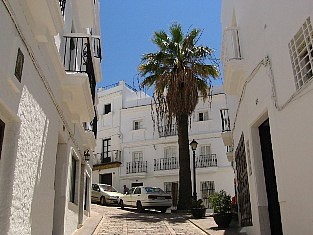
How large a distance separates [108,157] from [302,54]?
95.8ft

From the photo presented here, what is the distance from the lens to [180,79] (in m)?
18.9

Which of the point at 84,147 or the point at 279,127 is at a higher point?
the point at 84,147

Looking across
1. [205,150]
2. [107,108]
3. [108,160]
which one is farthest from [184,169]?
[107,108]

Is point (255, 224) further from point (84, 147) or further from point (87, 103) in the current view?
point (84, 147)

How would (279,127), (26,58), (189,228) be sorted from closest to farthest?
(26,58)
(279,127)
(189,228)

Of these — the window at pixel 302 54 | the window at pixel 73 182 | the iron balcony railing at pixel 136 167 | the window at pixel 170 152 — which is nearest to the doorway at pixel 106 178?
the iron balcony railing at pixel 136 167

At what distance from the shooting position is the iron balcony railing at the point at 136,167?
1218 inches

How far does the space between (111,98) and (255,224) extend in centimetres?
2797

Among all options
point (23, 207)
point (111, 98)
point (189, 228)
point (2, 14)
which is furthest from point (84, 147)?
point (111, 98)

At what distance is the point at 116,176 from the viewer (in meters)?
31.9

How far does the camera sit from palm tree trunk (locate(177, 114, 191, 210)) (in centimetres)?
1844

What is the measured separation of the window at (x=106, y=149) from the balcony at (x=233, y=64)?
80.9 ft

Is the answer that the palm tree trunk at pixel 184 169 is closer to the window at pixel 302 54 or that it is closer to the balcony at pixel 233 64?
the balcony at pixel 233 64

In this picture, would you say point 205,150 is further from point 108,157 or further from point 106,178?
point 106,178
